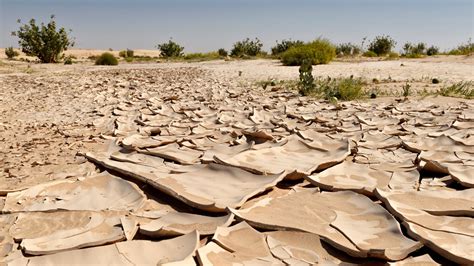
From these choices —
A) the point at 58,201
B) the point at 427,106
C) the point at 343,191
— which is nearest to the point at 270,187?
the point at 343,191

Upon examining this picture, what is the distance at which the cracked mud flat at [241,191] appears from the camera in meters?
1.33

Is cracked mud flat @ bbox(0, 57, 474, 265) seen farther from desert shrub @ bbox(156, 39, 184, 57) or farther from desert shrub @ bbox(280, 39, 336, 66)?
desert shrub @ bbox(156, 39, 184, 57)

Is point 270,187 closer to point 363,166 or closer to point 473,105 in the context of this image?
point 363,166

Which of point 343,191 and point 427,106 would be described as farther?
point 427,106

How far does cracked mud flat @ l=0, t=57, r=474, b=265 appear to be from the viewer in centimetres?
133

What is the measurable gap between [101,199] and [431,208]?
1.27m

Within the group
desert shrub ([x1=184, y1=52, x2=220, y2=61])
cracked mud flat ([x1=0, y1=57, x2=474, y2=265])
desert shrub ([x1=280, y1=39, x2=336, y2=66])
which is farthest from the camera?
desert shrub ([x1=184, y1=52, x2=220, y2=61])

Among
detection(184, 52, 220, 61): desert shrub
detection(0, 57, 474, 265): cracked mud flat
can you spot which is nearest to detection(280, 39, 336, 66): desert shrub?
detection(184, 52, 220, 61): desert shrub

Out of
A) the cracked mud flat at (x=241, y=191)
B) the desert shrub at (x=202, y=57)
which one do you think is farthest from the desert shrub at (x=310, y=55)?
the cracked mud flat at (x=241, y=191)

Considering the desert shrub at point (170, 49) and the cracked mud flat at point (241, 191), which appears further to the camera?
the desert shrub at point (170, 49)

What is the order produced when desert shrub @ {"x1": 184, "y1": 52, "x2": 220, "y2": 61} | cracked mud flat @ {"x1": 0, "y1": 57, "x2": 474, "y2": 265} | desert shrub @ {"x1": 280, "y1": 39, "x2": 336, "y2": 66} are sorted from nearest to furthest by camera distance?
cracked mud flat @ {"x1": 0, "y1": 57, "x2": 474, "y2": 265} → desert shrub @ {"x1": 280, "y1": 39, "x2": 336, "y2": 66} → desert shrub @ {"x1": 184, "y1": 52, "x2": 220, "y2": 61}

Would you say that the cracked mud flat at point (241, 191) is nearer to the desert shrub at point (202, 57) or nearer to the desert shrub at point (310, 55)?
the desert shrub at point (310, 55)

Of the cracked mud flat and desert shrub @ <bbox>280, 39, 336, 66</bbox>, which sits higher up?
desert shrub @ <bbox>280, 39, 336, 66</bbox>

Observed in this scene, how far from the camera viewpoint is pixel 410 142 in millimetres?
2533
